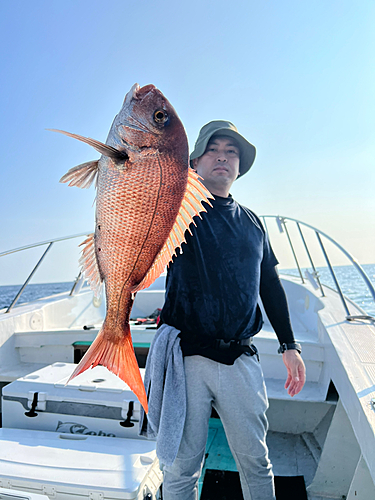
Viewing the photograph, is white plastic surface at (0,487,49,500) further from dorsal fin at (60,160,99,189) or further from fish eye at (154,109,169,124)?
fish eye at (154,109,169,124)

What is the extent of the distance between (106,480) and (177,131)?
1682 mm

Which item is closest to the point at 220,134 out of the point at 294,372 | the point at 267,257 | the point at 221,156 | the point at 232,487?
the point at 221,156

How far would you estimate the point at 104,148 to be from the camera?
1.02 meters

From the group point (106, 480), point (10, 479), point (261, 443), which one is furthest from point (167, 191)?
point (10, 479)

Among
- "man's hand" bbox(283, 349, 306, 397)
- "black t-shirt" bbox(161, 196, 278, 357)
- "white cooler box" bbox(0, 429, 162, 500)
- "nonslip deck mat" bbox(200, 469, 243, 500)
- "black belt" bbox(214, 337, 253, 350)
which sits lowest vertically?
"nonslip deck mat" bbox(200, 469, 243, 500)

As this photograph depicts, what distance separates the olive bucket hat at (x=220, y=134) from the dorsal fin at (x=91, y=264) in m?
0.96

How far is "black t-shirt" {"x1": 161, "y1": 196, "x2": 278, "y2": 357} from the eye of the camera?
1.65m

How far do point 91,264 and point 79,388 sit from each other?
1.68 meters

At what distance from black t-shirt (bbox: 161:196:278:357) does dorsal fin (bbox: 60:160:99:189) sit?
69 cm

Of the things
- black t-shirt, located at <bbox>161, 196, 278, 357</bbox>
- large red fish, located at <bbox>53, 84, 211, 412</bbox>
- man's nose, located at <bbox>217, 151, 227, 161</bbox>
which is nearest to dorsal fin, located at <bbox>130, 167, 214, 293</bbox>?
large red fish, located at <bbox>53, 84, 211, 412</bbox>

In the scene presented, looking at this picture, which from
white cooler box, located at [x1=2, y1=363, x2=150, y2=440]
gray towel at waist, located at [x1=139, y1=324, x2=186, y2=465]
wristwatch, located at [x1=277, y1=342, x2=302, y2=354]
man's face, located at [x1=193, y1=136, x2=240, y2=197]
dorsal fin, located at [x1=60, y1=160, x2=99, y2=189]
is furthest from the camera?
white cooler box, located at [x1=2, y1=363, x2=150, y2=440]

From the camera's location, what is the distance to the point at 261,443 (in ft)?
5.41

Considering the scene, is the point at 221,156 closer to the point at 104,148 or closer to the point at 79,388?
the point at 104,148

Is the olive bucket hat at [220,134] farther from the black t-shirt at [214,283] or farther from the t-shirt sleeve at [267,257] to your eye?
the t-shirt sleeve at [267,257]
